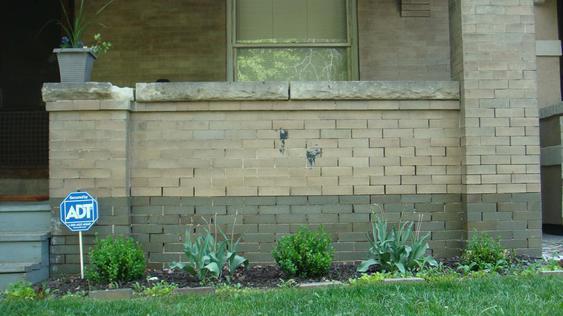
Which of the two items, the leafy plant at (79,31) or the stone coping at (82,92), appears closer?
the stone coping at (82,92)

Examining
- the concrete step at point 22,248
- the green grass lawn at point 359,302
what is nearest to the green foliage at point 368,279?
the green grass lawn at point 359,302

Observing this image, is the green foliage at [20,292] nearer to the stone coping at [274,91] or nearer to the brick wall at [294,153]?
the brick wall at [294,153]

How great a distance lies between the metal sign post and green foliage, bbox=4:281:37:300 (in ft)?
2.08

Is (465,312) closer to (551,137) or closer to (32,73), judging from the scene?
(551,137)

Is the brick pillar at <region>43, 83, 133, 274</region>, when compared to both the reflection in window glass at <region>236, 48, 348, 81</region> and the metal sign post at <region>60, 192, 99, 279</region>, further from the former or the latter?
the reflection in window glass at <region>236, 48, 348, 81</region>

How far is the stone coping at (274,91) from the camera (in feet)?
20.6

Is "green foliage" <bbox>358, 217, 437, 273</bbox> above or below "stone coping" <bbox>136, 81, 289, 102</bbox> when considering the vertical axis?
below

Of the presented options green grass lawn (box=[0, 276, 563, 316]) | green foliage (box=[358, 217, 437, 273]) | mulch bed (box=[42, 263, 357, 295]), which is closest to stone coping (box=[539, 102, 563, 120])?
green foliage (box=[358, 217, 437, 273])

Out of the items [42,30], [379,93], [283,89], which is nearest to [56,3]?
[42,30]

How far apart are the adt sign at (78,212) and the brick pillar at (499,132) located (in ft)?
12.9

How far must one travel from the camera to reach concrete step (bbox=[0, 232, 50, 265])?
19.7 ft

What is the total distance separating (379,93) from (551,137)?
3.28 metres

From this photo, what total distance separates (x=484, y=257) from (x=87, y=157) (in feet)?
13.8

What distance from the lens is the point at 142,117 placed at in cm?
636
